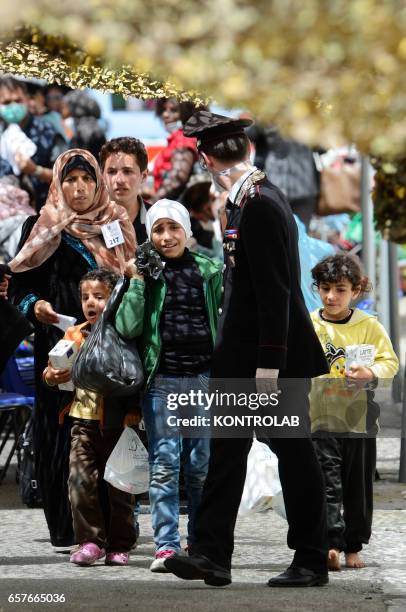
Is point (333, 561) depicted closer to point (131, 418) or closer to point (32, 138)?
point (131, 418)

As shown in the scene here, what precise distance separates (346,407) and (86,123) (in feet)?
20.5

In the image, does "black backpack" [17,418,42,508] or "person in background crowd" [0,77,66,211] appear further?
"person in background crowd" [0,77,66,211]

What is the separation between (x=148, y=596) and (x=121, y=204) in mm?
2472

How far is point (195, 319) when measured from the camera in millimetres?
7125

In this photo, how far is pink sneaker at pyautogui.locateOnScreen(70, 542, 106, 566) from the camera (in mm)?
7211

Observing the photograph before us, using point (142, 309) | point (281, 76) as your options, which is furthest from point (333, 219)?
point (281, 76)

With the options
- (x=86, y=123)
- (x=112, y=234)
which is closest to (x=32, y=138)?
(x=86, y=123)

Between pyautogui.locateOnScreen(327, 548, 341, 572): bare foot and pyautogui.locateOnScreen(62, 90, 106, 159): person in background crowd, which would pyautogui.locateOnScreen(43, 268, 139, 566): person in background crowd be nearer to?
pyautogui.locateOnScreen(327, 548, 341, 572): bare foot

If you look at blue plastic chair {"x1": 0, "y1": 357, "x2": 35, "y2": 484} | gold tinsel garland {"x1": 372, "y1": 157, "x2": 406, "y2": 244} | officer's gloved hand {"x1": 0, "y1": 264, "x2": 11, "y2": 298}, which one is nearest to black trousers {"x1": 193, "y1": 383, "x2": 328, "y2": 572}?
officer's gloved hand {"x1": 0, "y1": 264, "x2": 11, "y2": 298}

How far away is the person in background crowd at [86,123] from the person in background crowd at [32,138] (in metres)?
0.21

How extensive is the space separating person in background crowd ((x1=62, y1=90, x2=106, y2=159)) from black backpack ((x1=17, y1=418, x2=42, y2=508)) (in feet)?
13.1

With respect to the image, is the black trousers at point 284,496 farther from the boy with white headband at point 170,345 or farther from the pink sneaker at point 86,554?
the pink sneaker at point 86,554

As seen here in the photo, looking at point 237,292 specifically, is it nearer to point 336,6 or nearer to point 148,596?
point 148,596

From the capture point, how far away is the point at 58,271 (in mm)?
7680
